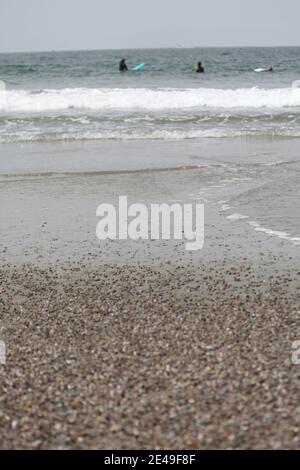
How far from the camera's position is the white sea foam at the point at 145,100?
78.9 ft

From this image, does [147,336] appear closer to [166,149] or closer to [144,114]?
[166,149]

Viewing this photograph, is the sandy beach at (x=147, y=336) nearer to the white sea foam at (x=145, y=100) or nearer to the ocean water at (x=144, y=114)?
the ocean water at (x=144, y=114)

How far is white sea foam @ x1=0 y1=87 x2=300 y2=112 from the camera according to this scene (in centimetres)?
2406

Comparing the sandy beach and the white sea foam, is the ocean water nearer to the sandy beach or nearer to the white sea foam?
the white sea foam

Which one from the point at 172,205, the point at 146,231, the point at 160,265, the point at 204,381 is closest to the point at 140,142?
the point at 172,205

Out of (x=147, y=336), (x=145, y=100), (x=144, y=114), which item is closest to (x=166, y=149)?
(x=144, y=114)

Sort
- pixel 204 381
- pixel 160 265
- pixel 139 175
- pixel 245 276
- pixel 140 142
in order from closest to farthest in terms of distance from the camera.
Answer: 1. pixel 204 381
2. pixel 245 276
3. pixel 160 265
4. pixel 139 175
5. pixel 140 142

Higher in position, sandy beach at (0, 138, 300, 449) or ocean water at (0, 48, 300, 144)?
ocean water at (0, 48, 300, 144)

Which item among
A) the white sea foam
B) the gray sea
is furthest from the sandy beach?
the white sea foam

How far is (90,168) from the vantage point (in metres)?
12.0

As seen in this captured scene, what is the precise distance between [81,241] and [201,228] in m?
1.49

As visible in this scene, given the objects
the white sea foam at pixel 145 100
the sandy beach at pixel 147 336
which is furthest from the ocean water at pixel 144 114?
the sandy beach at pixel 147 336

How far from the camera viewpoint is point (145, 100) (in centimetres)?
2542

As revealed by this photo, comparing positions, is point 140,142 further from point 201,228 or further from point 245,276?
point 245,276
